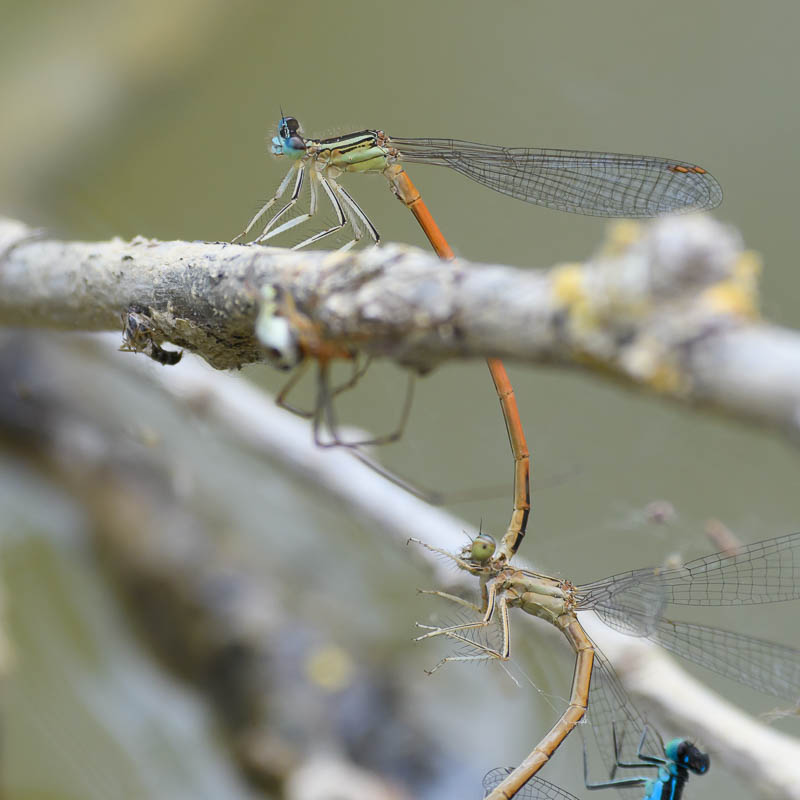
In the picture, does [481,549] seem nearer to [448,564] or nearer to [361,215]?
[448,564]

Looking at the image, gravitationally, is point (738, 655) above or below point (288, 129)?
below

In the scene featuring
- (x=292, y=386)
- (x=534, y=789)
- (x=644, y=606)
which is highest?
(x=644, y=606)

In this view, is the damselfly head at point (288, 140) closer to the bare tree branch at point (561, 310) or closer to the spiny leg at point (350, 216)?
the spiny leg at point (350, 216)

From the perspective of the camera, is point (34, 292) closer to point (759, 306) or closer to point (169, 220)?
point (759, 306)

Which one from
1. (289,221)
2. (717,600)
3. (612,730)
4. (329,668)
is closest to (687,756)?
(612,730)

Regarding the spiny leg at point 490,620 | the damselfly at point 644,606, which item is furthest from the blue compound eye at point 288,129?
the spiny leg at point 490,620

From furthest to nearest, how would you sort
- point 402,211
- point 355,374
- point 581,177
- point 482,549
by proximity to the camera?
point 402,211, point 581,177, point 482,549, point 355,374

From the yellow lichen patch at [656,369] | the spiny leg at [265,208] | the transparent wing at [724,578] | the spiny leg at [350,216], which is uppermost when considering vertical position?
the spiny leg at [350,216]

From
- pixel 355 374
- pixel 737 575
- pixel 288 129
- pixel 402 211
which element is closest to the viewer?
pixel 355 374
